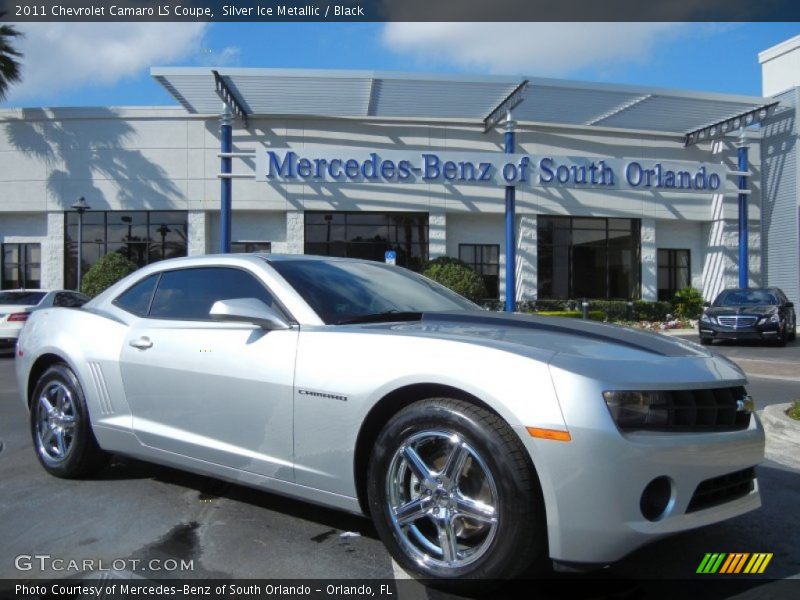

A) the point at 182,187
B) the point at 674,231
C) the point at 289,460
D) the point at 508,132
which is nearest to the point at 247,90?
the point at 182,187

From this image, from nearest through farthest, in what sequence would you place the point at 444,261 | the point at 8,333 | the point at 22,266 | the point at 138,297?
the point at 138,297 < the point at 8,333 < the point at 444,261 < the point at 22,266

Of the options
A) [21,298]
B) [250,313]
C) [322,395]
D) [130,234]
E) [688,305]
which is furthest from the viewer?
[688,305]

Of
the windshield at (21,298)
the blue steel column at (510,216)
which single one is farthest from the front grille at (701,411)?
the blue steel column at (510,216)

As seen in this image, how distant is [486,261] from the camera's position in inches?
1033

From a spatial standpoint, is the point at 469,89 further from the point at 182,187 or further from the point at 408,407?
the point at 408,407

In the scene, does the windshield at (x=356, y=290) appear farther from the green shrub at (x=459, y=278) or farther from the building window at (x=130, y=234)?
the building window at (x=130, y=234)

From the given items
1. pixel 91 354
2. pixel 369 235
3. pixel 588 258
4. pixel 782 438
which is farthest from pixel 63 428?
pixel 588 258

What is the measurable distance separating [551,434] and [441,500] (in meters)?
0.63

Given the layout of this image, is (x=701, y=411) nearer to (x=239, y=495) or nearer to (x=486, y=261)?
(x=239, y=495)

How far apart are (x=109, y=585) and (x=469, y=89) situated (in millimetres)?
21041

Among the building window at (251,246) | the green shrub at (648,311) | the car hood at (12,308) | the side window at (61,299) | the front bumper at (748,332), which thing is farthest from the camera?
the green shrub at (648,311)

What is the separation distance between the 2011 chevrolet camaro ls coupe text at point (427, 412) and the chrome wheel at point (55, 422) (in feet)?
0.97

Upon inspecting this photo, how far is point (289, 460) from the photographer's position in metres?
3.33

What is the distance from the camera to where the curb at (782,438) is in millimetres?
5414
